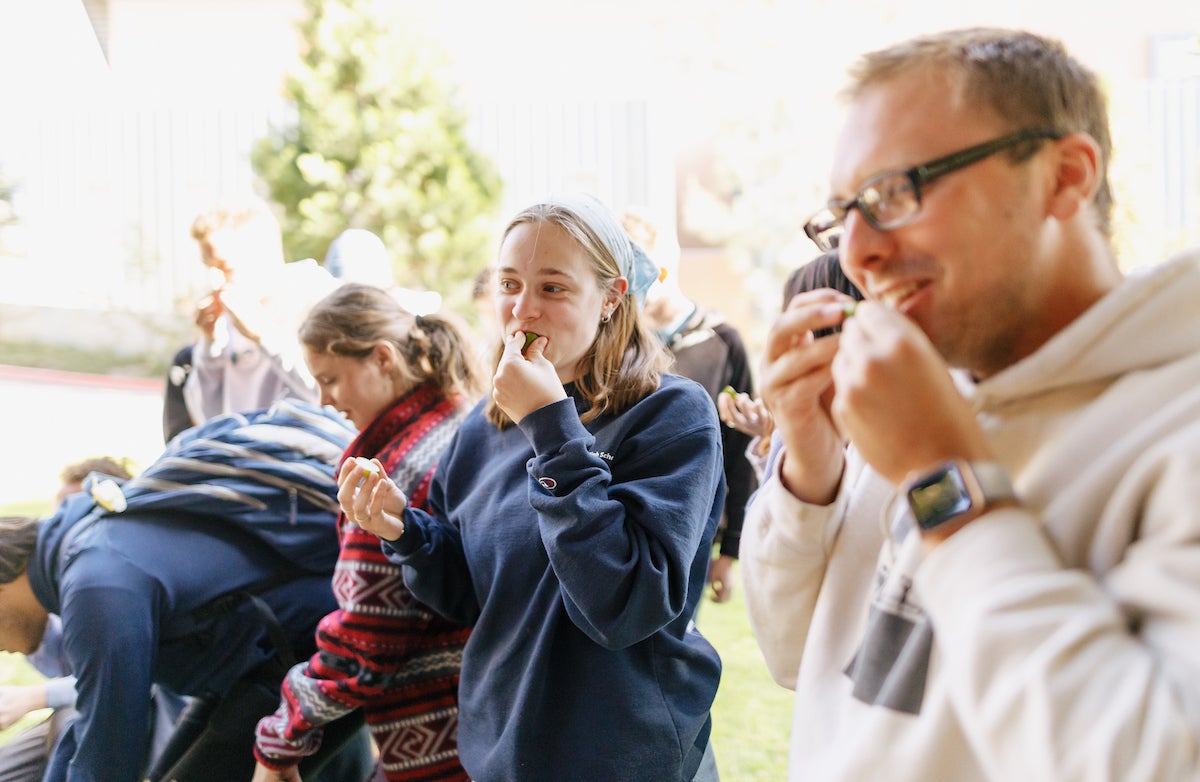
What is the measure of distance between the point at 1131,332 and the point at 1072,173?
0.53 ft

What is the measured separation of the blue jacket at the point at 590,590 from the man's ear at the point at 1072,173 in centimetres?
76

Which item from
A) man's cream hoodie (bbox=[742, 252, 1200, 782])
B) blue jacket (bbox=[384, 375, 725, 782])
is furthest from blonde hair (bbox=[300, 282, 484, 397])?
man's cream hoodie (bbox=[742, 252, 1200, 782])

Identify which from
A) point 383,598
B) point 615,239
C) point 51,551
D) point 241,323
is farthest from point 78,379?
point 615,239

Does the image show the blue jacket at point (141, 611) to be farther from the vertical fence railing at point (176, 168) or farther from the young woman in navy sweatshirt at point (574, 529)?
the vertical fence railing at point (176, 168)

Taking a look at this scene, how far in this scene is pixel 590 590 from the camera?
1468 millimetres

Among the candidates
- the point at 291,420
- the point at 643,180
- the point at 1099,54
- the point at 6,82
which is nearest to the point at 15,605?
the point at 291,420

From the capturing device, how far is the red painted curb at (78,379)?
25.5 feet

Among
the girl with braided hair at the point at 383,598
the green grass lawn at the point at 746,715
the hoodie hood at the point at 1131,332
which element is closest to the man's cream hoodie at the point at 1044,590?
the hoodie hood at the point at 1131,332

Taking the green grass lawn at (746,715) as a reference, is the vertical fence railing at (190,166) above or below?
above

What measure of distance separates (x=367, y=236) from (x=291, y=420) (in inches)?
64.9

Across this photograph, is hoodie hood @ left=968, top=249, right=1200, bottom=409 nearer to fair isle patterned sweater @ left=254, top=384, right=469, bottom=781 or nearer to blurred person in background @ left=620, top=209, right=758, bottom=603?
fair isle patterned sweater @ left=254, top=384, right=469, bottom=781

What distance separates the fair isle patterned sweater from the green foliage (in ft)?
30.9

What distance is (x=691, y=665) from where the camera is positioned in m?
1.70

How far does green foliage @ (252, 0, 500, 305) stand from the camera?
11.2 meters
